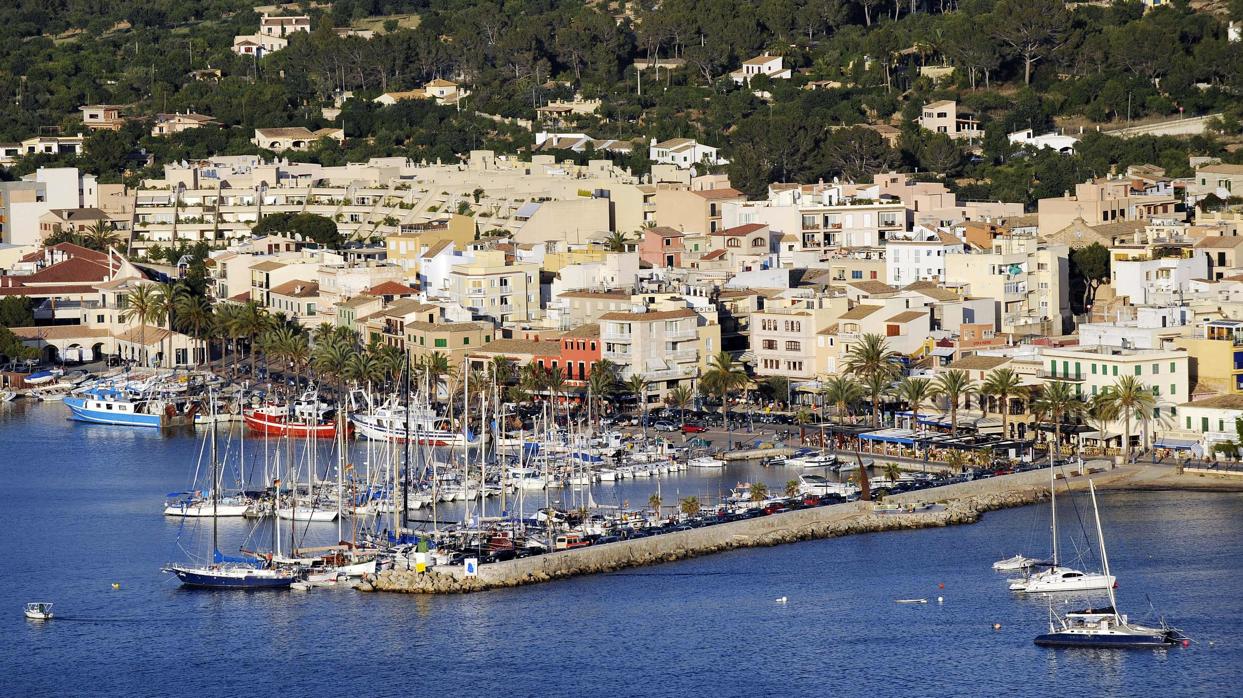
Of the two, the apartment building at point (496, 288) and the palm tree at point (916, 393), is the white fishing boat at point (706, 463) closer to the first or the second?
the palm tree at point (916, 393)

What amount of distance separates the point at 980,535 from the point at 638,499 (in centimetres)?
649

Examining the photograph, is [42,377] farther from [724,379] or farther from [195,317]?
[724,379]

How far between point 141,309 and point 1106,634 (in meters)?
33.2

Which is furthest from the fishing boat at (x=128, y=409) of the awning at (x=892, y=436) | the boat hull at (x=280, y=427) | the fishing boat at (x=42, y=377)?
the awning at (x=892, y=436)

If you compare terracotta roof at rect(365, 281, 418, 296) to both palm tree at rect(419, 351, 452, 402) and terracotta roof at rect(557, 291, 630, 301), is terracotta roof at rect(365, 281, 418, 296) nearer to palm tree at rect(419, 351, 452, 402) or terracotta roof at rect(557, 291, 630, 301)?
terracotta roof at rect(557, 291, 630, 301)

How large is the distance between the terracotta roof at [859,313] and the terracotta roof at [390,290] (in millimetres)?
12992

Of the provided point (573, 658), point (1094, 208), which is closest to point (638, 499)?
point (573, 658)

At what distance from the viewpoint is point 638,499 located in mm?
41656

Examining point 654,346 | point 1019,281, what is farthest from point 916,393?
point 1019,281

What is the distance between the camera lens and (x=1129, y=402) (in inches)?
1693

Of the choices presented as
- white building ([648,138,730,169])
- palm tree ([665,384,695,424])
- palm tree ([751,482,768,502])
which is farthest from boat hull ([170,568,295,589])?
white building ([648,138,730,169])

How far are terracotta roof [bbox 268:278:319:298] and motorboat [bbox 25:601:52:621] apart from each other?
27358 mm

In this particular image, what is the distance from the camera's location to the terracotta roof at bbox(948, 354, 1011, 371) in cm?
4628

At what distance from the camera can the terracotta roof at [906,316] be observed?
165ft
